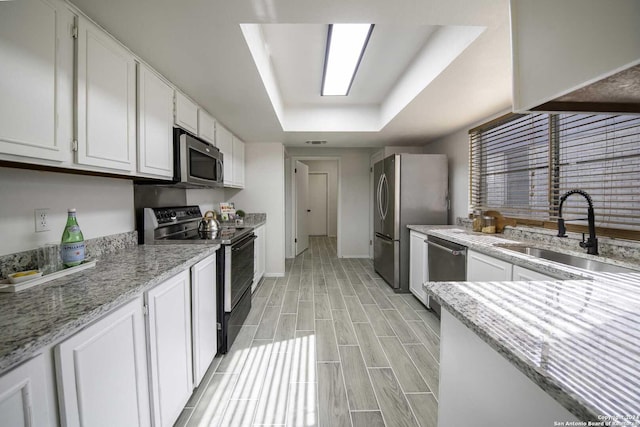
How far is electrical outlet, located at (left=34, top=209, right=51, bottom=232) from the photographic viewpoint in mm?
1232

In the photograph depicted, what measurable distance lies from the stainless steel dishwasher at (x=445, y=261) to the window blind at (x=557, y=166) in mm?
757

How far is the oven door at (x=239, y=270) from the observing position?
197 centimetres

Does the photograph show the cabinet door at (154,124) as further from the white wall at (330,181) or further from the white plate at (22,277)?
the white wall at (330,181)

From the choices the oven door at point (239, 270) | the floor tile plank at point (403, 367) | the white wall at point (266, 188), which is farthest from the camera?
the white wall at point (266, 188)

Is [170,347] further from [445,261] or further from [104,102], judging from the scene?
[445,261]

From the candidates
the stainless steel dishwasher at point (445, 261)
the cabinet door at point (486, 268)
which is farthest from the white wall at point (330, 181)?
the cabinet door at point (486, 268)

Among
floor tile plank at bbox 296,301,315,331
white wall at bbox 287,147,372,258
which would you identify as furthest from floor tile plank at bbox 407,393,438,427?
white wall at bbox 287,147,372,258

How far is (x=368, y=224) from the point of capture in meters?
5.15

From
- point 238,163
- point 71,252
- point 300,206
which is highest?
point 238,163

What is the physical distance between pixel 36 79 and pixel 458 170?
377 cm

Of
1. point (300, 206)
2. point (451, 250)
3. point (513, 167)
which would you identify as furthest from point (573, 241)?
point (300, 206)

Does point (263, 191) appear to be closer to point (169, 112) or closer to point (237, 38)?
point (169, 112)

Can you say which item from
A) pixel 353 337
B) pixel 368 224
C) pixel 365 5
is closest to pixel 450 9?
pixel 365 5

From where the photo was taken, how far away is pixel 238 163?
3543mm
